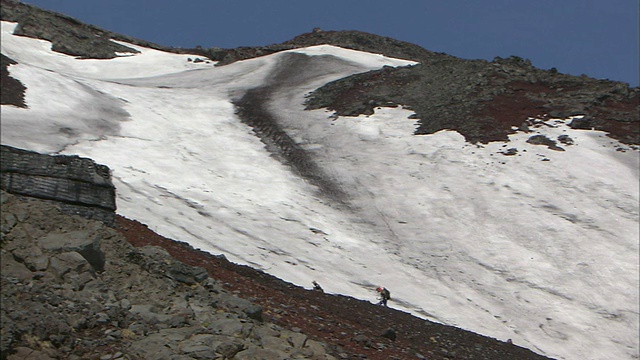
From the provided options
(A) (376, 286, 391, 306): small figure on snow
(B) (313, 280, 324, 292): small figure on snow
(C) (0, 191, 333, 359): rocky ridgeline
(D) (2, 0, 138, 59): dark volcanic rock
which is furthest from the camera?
(D) (2, 0, 138, 59): dark volcanic rock

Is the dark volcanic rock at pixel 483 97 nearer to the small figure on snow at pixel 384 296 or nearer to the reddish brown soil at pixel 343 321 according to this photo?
the small figure on snow at pixel 384 296

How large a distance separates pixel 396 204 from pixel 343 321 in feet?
47.5

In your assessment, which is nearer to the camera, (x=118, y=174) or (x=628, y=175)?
(x=118, y=174)

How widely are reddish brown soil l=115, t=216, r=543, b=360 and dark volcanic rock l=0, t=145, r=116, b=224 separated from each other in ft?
3.87

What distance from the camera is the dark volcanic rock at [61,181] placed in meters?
10.6

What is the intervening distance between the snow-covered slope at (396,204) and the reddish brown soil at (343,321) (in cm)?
338

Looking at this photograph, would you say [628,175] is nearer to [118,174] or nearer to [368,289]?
[368,289]

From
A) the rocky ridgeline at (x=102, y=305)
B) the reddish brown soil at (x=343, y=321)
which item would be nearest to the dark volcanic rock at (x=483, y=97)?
the reddish brown soil at (x=343, y=321)

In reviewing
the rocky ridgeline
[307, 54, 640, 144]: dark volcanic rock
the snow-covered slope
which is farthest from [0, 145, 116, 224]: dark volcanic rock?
[307, 54, 640, 144]: dark volcanic rock

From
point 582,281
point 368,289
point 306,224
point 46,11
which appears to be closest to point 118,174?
point 306,224

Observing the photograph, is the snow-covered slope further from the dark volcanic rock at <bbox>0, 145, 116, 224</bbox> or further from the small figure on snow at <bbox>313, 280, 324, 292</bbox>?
the dark volcanic rock at <bbox>0, 145, 116, 224</bbox>

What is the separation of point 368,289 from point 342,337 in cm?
886

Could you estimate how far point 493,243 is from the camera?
25344 mm

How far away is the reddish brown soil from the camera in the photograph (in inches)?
A: 476
